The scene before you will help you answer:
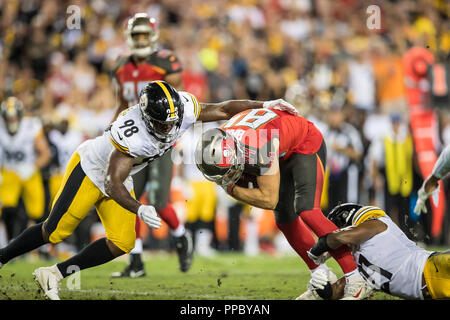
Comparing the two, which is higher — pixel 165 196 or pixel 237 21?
pixel 237 21

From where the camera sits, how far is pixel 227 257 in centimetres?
788

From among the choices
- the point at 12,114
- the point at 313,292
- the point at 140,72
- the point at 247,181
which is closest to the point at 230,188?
the point at 247,181

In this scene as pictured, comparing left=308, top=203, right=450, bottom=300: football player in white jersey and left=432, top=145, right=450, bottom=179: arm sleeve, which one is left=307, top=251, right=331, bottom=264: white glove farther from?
left=432, top=145, right=450, bottom=179: arm sleeve

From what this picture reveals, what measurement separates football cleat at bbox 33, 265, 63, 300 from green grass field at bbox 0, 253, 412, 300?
130 millimetres

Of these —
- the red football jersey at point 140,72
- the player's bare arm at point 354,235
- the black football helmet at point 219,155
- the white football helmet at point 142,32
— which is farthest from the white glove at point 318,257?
the white football helmet at point 142,32

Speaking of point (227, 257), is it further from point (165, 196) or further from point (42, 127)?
point (42, 127)

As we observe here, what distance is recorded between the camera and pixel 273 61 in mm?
9758

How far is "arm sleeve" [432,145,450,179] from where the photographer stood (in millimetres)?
4504

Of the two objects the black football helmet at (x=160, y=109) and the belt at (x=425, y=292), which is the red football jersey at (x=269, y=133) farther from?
the belt at (x=425, y=292)

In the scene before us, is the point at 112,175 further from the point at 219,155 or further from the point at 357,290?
the point at 357,290

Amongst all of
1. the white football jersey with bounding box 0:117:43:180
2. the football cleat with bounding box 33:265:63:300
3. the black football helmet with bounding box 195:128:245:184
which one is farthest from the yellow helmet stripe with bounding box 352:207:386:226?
the white football jersey with bounding box 0:117:43:180

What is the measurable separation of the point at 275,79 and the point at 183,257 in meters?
3.74

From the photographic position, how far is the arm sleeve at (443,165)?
14.8 feet

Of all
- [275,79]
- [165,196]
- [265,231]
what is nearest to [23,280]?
[165,196]
